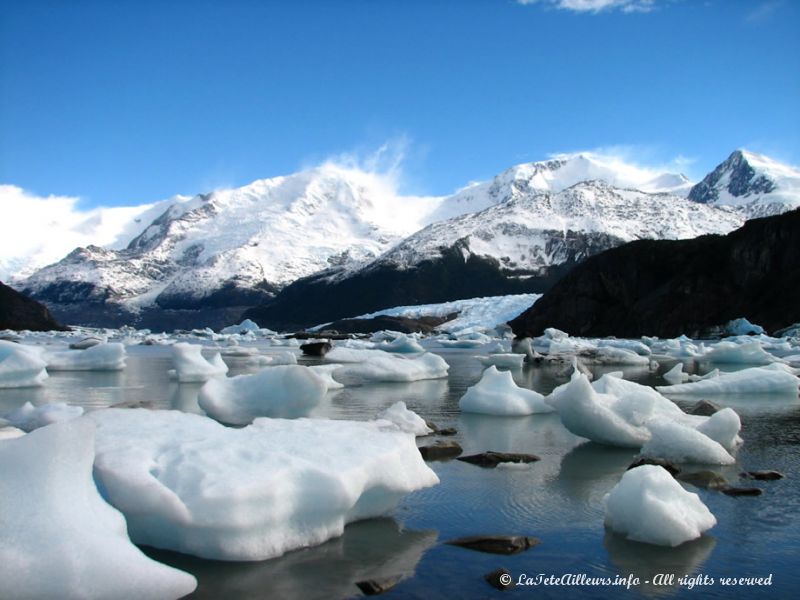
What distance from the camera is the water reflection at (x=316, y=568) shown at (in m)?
4.55

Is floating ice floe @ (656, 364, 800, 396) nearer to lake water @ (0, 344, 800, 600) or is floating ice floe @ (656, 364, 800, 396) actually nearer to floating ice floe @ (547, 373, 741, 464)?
lake water @ (0, 344, 800, 600)

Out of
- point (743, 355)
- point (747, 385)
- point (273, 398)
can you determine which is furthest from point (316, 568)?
point (743, 355)

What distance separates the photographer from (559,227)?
15562cm

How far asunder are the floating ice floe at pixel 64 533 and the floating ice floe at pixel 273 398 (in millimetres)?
6220

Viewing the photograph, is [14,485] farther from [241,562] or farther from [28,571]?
[241,562]

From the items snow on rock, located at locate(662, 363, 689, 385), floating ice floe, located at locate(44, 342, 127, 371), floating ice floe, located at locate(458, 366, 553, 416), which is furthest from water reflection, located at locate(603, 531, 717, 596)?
floating ice floe, located at locate(44, 342, 127, 371)

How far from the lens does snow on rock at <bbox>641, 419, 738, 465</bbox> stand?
8023mm

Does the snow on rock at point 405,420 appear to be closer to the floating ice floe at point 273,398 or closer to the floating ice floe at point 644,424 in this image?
the floating ice floe at point 273,398

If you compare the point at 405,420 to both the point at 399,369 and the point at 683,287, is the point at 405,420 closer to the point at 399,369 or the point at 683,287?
the point at 399,369

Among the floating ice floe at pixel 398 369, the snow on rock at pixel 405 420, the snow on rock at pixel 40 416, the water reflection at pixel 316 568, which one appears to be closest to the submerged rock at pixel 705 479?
the water reflection at pixel 316 568

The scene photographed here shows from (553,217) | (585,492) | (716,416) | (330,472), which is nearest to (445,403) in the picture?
(716,416)

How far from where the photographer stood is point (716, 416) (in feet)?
28.7

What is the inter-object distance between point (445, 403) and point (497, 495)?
277 inches

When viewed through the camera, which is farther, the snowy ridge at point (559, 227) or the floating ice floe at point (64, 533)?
the snowy ridge at point (559, 227)
